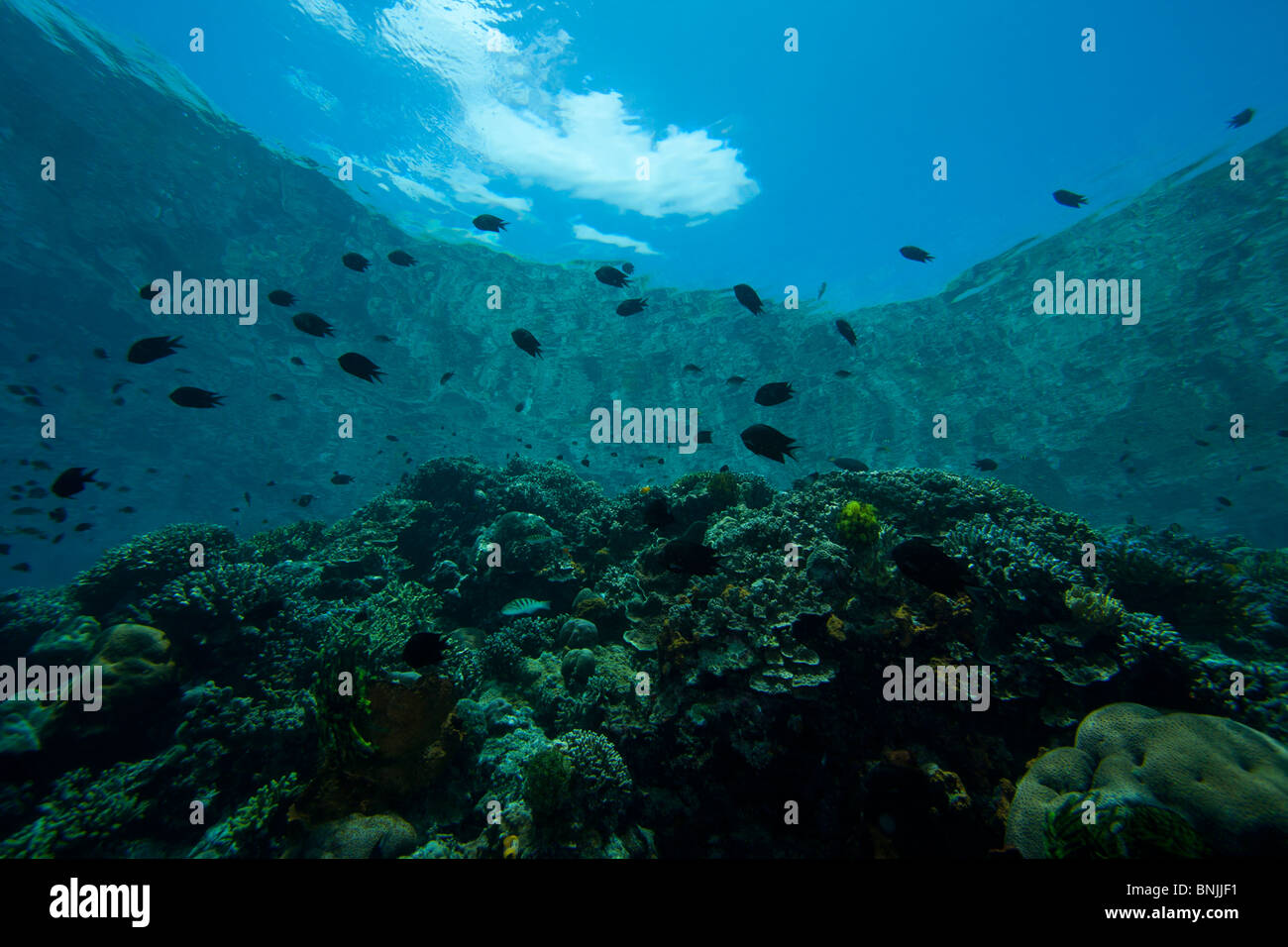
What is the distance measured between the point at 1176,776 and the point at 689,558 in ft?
13.0

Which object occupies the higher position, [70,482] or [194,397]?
[194,397]

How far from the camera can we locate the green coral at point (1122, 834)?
3.00 meters

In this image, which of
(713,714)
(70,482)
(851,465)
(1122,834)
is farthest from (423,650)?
(851,465)

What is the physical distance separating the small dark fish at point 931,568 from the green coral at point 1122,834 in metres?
1.67

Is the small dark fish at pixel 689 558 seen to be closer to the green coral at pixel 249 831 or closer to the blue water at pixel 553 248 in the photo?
the green coral at pixel 249 831

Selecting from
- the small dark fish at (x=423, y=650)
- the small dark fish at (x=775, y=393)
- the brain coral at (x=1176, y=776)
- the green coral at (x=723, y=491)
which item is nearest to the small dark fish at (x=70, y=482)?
the small dark fish at (x=423, y=650)

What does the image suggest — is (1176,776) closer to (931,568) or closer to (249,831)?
(931,568)

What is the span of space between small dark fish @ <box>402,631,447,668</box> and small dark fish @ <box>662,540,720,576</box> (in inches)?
90.7

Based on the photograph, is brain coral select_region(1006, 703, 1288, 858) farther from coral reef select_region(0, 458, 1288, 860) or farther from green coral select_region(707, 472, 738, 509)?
green coral select_region(707, 472, 738, 509)

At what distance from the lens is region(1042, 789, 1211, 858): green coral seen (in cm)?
300

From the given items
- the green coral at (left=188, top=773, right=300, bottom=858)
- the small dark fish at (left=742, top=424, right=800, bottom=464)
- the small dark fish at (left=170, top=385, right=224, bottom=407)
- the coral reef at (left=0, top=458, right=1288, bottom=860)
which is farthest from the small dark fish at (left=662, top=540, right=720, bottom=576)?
the small dark fish at (left=170, top=385, right=224, bottom=407)

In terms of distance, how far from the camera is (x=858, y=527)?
5930 mm
